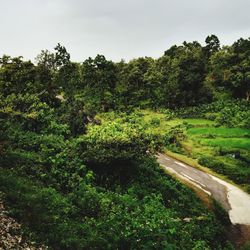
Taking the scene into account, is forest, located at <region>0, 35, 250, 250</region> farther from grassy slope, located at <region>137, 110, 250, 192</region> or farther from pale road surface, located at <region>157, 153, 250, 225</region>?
pale road surface, located at <region>157, 153, 250, 225</region>

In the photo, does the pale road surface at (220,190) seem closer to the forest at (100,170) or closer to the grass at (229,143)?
the forest at (100,170)

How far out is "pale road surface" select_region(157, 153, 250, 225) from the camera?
35500mm

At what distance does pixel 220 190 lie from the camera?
39.8m

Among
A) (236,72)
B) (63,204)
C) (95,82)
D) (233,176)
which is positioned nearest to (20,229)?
(63,204)


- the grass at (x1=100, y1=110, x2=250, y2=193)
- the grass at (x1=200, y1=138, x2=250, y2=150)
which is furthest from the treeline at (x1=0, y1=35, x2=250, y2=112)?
the grass at (x1=200, y1=138, x2=250, y2=150)

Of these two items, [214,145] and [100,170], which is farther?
[214,145]

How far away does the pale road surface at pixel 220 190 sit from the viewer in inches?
1398

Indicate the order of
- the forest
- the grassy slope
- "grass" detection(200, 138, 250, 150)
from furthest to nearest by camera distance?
"grass" detection(200, 138, 250, 150) → the grassy slope → the forest

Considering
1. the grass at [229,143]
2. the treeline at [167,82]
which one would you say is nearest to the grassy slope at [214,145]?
the grass at [229,143]

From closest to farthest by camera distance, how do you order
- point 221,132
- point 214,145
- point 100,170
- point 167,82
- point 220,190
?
Result: point 100,170, point 220,190, point 214,145, point 221,132, point 167,82

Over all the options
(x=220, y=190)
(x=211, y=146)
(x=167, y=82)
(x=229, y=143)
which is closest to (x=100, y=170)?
(x=220, y=190)

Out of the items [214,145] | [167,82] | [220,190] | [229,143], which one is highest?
[167,82]

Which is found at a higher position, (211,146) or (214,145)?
(214,145)

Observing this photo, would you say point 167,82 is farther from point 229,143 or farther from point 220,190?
point 220,190
